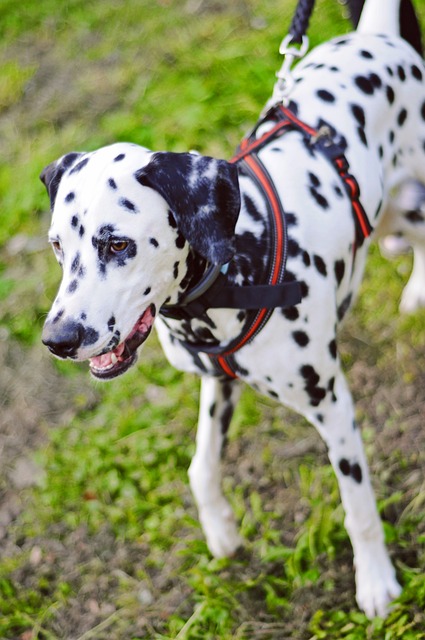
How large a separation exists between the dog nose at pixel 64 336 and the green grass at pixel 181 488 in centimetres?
152

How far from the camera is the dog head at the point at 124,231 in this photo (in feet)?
7.91

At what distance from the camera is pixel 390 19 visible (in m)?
3.63

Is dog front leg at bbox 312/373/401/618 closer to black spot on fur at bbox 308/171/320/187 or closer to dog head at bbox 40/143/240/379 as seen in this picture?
black spot on fur at bbox 308/171/320/187

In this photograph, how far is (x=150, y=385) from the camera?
446cm

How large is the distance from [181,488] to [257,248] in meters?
1.57

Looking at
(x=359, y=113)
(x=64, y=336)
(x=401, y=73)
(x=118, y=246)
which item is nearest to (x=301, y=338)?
(x=118, y=246)

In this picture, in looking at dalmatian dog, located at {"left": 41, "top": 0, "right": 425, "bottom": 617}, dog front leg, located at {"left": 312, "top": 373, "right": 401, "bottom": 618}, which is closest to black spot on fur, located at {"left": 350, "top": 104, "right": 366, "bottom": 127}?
dalmatian dog, located at {"left": 41, "top": 0, "right": 425, "bottom": 617}

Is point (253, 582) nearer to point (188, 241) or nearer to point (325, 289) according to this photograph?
point (325, 289)

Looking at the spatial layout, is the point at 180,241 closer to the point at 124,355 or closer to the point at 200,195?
the point at 200,195

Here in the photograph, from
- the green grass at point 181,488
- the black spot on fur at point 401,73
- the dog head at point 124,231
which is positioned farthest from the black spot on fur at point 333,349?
the black spot on fur at point 401,73

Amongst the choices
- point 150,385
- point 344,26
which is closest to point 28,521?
point 150,385

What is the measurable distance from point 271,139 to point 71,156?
0.82 metres

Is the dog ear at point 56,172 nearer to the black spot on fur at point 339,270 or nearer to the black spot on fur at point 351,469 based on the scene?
the black spot on fur at point 339,270

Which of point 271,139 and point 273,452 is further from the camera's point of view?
point 273,452
